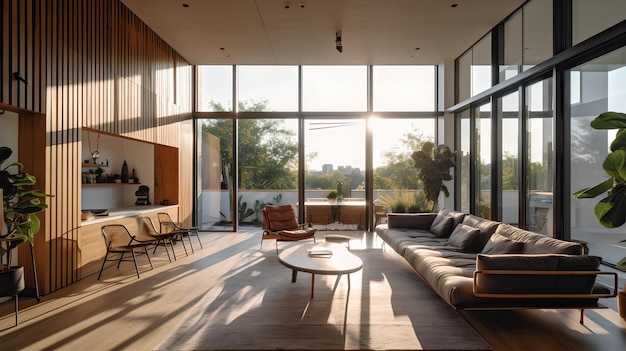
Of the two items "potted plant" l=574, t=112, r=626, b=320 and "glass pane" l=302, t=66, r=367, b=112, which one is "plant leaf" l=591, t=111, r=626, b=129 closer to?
"potted plant" l=574, t=112, r=626, b=320

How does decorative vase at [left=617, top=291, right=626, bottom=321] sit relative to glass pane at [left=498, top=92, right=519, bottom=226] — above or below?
below

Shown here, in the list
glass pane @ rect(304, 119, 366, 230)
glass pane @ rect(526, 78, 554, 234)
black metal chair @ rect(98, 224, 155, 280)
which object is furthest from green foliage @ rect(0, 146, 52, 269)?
glass pane @ rect(526, 78, 554, 234)

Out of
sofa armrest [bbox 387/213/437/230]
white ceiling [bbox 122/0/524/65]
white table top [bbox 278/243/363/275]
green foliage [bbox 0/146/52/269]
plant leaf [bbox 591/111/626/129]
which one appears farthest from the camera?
sofa armrest [bbox 387/213/437/230]

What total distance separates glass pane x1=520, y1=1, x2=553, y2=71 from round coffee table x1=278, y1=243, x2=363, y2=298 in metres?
3.86

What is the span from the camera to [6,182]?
329 cm

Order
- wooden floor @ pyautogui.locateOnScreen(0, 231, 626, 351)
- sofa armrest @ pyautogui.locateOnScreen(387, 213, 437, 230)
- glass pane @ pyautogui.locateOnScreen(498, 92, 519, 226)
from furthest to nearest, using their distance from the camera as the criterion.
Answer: sofa armrest @ pyautogui.locateOnScreen(387, 213, 437, 230) < glass pane @ pyautogui.locateOnScreen(498, 92, 519, 226) < wooden floor @ pyautogui.locateOnScreen(0, 231, 626, 351)

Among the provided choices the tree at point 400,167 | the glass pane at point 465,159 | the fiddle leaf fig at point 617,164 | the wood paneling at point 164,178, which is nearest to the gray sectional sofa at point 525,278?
the fiddle leaf fig at point 617,164

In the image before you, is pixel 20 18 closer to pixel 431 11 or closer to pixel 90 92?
pixel 90 92

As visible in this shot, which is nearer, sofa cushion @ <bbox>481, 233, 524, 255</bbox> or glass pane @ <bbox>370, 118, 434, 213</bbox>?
sofa cushion @ <bbox>481, 233, 524, 255</bbox>

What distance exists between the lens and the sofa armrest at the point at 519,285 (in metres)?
2.92

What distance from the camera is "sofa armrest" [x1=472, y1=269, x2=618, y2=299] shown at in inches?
115

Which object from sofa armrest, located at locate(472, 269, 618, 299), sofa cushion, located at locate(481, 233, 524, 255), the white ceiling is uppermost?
the white ceiling

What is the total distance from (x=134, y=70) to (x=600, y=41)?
645 cm

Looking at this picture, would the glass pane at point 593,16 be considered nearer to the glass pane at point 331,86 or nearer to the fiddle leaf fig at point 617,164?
the fiddle leaf fig at point 617,164
